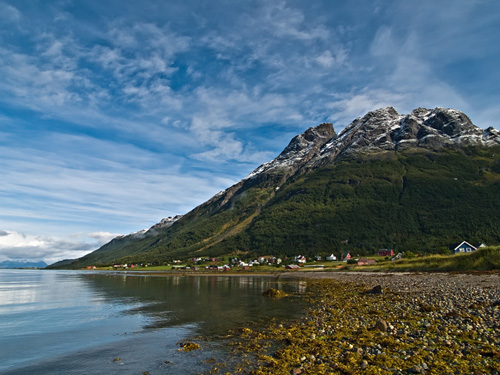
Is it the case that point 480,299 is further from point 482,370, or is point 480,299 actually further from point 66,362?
point 66,362

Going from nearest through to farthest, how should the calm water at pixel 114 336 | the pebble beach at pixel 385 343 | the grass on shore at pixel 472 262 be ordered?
the pebble beach at pixel 385 343
the calm water at pixel 114 336
the grass on shore at pixel 472 262

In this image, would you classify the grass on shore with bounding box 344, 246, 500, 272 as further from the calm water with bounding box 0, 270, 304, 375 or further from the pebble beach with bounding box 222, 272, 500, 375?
the calm water with bounding box 0, 270, 304, 375

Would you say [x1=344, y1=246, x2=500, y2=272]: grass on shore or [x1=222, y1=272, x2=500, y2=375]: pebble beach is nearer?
[x1=222, y1=272, x2=500, y2=375]: pebble beach

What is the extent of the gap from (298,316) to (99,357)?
15688 millimetres

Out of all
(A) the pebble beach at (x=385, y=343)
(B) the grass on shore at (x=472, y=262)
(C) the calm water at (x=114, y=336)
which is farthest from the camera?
(B) the grass on shore at (x=472, y=262)

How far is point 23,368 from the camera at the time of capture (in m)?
15.9

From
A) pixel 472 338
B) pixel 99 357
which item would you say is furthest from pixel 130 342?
pixel 472 338

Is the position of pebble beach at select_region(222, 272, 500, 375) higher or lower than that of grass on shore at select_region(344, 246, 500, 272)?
lower

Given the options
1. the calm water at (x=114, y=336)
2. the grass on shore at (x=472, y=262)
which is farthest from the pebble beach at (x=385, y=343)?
the grass on shore at (x=472, y=262)

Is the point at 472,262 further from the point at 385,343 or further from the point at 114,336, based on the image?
the point at 114,336

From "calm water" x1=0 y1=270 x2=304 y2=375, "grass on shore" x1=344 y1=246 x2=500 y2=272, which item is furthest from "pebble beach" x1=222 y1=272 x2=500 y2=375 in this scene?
"grass on shore" x1=344 y1=246 x2=500 y2=272

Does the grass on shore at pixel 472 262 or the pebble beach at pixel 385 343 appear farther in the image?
the grass on shore at pixel 472 262

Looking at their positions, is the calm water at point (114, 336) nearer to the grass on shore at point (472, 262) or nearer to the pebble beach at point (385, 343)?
the pebble beach at point (385, 343)

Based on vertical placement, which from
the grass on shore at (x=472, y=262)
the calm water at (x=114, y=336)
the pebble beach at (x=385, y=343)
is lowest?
the calm water at (x=114, y=336)
